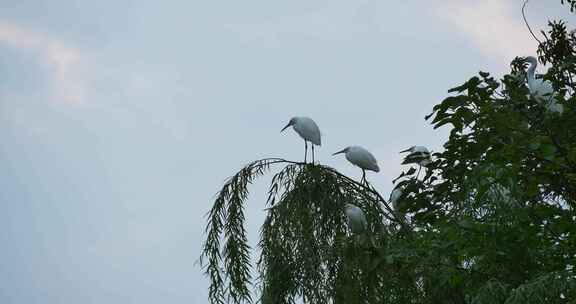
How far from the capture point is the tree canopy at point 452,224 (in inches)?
205

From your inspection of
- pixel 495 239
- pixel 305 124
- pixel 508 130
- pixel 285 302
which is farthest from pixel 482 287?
pixel 305 124

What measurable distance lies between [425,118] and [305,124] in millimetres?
3944

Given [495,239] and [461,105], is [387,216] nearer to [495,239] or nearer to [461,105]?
[461,105]

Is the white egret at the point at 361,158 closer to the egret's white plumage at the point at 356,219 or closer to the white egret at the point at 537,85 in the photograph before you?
the white egret at the point at 537,85

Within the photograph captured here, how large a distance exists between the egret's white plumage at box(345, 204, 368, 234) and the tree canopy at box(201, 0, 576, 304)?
10cm

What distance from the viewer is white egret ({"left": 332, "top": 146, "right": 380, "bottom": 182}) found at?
9.66 m

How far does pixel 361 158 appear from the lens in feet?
31.7

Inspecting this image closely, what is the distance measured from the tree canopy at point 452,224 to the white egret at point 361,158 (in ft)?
7.81

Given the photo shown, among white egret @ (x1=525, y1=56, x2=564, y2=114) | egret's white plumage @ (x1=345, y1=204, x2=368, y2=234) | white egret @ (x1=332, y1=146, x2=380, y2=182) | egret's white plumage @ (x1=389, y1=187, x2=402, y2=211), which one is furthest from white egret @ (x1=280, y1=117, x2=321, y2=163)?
egret's white plumage @ (x1=345, y1=204, x2=368, y2=234)

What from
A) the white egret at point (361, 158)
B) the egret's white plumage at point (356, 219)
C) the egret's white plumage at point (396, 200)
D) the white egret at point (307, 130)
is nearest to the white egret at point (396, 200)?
the egret's white plumage at point (396, 200)

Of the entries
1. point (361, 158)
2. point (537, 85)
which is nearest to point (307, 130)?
point (361, 158)

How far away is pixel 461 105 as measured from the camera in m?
5.98

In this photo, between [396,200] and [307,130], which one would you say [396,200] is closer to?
[396,200]

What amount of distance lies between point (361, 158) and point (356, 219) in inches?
120
